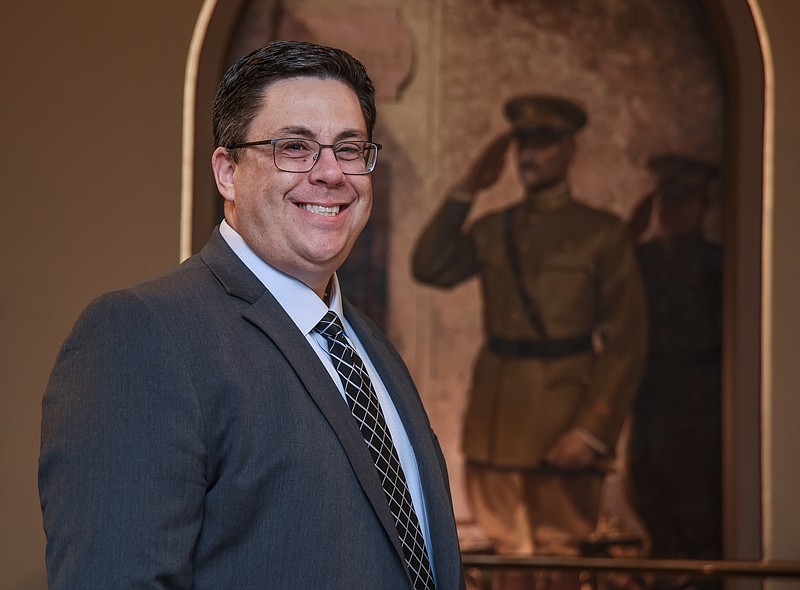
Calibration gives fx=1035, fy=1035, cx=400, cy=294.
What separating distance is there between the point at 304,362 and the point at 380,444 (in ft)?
0.63

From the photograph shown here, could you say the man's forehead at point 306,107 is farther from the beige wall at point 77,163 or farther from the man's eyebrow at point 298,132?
the beige wall at point 77,163

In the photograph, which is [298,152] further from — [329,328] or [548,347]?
[548,347]

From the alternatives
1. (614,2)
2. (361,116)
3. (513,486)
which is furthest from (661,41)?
(361,116)

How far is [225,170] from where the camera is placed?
177 cm

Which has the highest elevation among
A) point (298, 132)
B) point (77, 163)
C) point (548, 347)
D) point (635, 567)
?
point (77, 163)

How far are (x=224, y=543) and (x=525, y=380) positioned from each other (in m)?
3.32

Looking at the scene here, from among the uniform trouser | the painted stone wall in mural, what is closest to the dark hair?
the painted stone wall in mural

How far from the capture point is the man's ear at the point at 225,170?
1.76 metres

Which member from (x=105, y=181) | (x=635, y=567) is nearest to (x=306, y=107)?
(x=635, y=567)

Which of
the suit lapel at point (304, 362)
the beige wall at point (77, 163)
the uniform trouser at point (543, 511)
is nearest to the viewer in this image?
the suit lapel at point (304, 362)

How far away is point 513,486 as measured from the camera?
15.2 ft

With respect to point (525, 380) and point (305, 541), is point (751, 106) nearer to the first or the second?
point (525, 380)

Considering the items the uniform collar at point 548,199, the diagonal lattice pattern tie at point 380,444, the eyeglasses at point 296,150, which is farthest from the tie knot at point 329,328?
the uniform collar at point 548,199

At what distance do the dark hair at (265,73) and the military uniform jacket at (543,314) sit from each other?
3.00 meters
